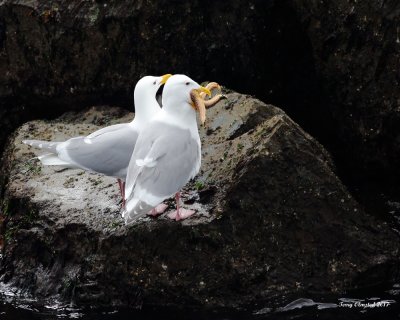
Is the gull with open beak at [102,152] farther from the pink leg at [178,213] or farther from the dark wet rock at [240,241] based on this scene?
the pink leg at [178,213]

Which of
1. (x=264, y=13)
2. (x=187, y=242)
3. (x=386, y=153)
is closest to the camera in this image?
(x=187, y=242)

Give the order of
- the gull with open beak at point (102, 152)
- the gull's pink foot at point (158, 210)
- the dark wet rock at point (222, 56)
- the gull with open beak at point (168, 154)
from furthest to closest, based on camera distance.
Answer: the dark wet rock at point (222, 56) < the gull with open beak at point (102, 152) < the gull's pink foot at point (158, 210) < the gull with open beak at point (168, 154)

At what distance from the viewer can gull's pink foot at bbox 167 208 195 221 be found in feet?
18.8

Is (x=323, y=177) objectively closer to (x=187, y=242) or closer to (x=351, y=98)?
(x=187, y=242)

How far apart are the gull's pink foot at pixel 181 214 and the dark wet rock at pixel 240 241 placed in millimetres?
42

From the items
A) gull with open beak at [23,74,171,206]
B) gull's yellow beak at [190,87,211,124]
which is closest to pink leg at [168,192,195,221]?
gull with open beak at [23,74,171,206]

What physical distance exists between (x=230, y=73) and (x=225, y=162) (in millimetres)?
1918

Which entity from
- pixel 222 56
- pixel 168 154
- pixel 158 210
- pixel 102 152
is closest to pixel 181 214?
pixel 158 210

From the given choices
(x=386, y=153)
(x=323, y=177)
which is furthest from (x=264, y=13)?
(x=323, y=177)

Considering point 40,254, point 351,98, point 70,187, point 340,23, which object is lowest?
point 40,254

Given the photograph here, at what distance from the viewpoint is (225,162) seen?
6035mm

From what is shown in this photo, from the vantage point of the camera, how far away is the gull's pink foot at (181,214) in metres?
5.72

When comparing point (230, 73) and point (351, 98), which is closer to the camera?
point (351, 98)

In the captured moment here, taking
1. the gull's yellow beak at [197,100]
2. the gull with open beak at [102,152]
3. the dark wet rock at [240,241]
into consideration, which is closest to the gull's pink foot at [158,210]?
the dark wet rock at [240,241]
